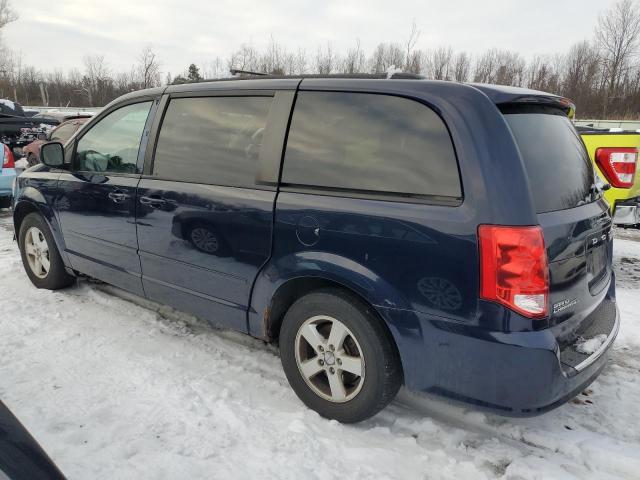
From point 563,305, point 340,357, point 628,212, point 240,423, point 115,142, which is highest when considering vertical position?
point 115,142

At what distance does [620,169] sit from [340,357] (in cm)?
417

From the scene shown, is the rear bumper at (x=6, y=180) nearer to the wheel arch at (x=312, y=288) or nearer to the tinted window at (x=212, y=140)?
the tinted window at (x=212, y=140)

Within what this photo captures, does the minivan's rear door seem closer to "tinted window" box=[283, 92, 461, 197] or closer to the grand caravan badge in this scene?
the grand caravan badge

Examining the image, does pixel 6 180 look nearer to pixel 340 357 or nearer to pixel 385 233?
pixel 340 357

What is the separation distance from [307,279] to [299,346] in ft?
1.32

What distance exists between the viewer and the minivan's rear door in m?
2.19

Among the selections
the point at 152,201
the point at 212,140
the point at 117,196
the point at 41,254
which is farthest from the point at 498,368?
the point at 41,254

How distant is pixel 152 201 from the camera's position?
130 inches

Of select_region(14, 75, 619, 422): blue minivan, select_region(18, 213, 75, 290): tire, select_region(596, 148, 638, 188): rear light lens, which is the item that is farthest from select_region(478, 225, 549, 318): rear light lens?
select_region(18, 213, 75, 290): tire

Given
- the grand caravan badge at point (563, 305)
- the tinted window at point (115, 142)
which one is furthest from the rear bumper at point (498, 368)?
the tinted window at point (115, 142)

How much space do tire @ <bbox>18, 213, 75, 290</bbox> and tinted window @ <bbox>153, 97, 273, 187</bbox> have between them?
177 cm

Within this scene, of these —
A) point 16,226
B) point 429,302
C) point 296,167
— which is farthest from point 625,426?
point 16,226

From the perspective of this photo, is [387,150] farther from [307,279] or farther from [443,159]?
[307,279]

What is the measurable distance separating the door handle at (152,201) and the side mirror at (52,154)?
1.25 m
